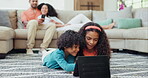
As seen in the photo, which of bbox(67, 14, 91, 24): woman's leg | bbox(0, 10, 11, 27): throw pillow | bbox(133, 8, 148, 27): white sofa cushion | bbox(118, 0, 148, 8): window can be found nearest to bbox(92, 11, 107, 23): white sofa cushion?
bbox(67, 14, 91, 24): woman's leg

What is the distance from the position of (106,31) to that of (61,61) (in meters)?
1.77

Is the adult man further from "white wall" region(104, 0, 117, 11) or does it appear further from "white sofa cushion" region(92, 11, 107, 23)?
"white wall" region(104, 0, 117, 11)

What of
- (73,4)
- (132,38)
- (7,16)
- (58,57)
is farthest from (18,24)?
(73,4)

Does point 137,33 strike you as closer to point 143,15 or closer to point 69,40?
point 143,15

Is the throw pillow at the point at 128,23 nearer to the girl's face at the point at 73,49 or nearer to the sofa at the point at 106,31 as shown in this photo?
the sofa at the point at 106,31

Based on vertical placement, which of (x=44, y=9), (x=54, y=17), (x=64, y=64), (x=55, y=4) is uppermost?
(x=55, y=4)

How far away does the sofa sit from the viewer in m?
2.49

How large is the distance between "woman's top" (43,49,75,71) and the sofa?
2.72ft

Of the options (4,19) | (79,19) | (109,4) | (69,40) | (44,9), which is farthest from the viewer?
(109,4)

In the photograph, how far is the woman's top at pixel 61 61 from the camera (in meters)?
1.50

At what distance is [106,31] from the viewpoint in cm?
318

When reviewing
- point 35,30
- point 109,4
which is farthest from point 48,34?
point 109,4

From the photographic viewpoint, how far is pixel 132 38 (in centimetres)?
290

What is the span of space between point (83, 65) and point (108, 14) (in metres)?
2.64
